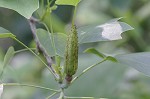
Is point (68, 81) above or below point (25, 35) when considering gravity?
above

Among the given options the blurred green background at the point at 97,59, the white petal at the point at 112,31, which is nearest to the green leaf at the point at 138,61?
the white petal at the point at 112,31

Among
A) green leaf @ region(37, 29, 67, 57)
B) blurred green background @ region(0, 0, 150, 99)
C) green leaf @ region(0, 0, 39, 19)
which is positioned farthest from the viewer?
blurred green background @ region(0, 0, 150, 99)

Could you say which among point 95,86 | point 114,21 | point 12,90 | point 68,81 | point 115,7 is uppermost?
point 114,21

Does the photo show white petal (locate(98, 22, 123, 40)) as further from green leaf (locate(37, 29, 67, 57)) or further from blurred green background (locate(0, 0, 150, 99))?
blurred green background (locate(0, 0, 150, 99))

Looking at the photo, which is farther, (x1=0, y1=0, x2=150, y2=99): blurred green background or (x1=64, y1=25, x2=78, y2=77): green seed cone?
(x1=0, y1=0, x2=150, y2=99): blurred green background

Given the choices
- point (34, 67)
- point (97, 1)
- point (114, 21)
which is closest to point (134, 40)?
point (97, 1)

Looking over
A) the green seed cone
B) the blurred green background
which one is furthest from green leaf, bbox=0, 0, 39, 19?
the blurred green background

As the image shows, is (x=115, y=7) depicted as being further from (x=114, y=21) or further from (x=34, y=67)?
(x=114, y=21)
